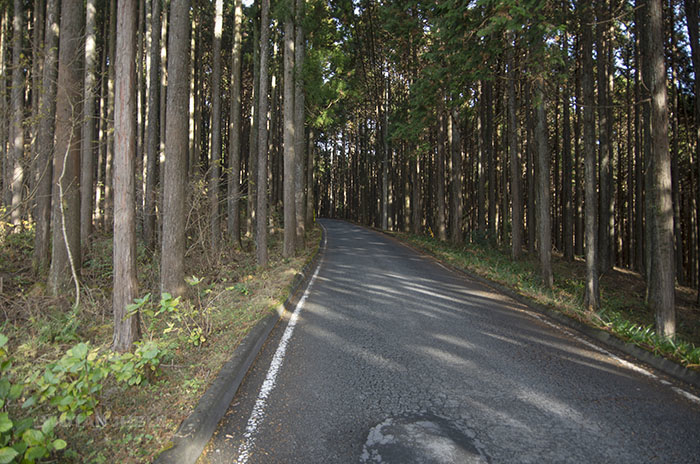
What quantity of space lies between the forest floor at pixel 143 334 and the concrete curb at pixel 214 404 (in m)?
0.09

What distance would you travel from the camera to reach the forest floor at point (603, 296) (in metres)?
6.33

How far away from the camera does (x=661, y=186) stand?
7684mm

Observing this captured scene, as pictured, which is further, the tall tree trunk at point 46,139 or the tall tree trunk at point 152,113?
the tall tree trunk at point 152,113

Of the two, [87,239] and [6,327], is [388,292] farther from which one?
[87,239]

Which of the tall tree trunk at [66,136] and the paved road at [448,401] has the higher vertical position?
the tall tree trunk at [66,136]

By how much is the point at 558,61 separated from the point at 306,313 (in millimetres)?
8507

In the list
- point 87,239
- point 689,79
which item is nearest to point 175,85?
point 87,239

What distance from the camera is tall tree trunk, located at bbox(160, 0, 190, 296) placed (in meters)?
7.96

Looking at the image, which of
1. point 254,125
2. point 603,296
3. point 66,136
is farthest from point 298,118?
point 603,296

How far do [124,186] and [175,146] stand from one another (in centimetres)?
319

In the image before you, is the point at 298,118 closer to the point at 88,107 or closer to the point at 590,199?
the point at 88,107

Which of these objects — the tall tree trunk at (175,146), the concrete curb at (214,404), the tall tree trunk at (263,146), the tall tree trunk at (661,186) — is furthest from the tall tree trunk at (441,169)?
the concrete curb at (214,404)

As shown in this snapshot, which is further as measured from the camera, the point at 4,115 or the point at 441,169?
the point at 441,169

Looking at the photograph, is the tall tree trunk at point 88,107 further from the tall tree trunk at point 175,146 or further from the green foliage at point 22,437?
the green foliage at point 22,437
